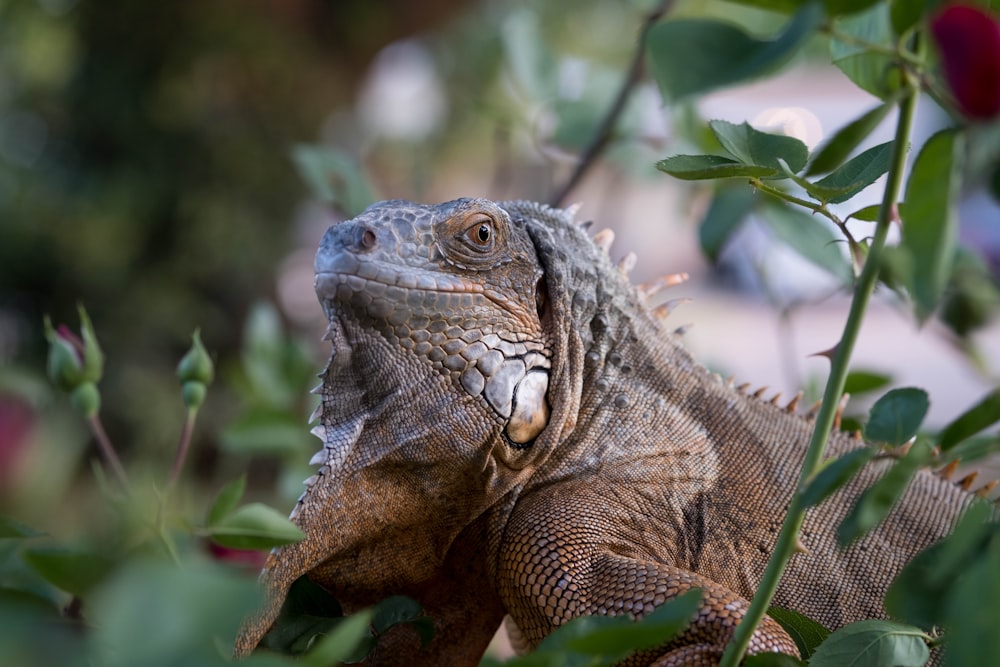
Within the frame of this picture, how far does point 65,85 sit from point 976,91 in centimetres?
802

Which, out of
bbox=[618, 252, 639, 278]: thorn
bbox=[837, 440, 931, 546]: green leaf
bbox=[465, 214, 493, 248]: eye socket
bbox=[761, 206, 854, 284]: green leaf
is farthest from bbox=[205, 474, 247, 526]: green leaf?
bbox=[761, 206, 854, 284]: green leaf

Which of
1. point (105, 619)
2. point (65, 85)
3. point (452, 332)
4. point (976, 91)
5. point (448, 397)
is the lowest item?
point (65, 85)

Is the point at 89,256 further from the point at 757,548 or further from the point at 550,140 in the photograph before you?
the point at 757,548

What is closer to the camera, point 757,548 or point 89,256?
point 757,548

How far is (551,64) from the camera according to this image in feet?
9.06

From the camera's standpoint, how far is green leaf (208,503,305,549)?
117 centimetres

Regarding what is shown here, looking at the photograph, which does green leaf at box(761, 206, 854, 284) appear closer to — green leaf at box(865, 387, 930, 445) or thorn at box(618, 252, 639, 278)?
thorn at box(618, 252, 639, 278)

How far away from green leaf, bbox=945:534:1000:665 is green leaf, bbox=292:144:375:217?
5.63ft

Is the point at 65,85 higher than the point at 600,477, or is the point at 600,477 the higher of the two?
the point at 600,477

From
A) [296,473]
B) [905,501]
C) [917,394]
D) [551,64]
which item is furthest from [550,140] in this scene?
[917,394]

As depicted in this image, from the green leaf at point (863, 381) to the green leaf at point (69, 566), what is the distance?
1.66 m

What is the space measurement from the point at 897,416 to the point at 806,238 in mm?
1400

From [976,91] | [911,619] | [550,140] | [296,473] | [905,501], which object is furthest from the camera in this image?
[550,140]

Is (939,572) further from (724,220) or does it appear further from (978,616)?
(724,220)
